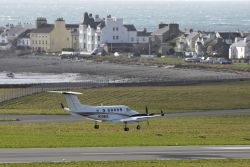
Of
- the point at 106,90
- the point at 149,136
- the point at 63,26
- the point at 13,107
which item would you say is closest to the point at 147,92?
the point at 106,90

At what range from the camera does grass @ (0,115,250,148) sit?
136 ft

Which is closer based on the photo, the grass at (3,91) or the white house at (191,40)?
the grass at (3,91)

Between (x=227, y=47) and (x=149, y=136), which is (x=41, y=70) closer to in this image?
(x=227, y=47)

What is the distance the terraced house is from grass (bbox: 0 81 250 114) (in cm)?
8170

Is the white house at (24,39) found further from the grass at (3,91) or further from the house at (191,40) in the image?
the grass at (3,91)

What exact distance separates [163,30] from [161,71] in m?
44.4

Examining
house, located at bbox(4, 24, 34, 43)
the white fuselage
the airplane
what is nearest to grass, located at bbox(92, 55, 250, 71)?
house, located at bbox(4, 24, 34, 43)

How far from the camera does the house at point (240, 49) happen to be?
155000mm

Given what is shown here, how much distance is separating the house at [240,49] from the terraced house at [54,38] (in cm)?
3564

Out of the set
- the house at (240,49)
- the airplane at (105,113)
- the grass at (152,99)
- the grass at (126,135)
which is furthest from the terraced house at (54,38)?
the airplane at (105,113)

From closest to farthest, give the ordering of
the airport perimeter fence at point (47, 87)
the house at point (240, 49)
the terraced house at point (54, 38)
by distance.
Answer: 1. the airport perimeter fence at point (47, 87)
2. the house at point (240, 49)
3. the terraced house at point (54, 38)

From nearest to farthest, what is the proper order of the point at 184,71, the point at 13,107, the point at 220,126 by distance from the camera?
1. the point at 220,126
2. the point at 13,107
3. the point at 184,71

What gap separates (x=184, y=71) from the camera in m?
133

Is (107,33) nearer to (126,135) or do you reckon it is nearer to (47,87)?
(47,87)
